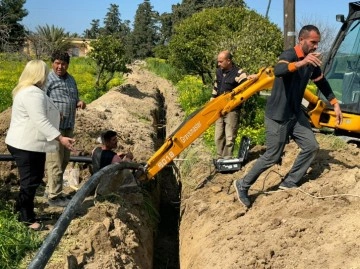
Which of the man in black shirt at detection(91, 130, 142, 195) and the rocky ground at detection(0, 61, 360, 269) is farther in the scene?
the man in black shirt at detection(91, 130, 142, 195)

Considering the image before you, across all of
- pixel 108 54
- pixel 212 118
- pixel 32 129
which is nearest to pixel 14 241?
pixel 32 129

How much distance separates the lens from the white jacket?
4309 mm

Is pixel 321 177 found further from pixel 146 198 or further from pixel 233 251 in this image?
pixel 146 198

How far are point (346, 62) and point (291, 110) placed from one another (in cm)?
242

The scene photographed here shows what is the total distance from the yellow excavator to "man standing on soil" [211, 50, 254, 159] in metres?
0.80

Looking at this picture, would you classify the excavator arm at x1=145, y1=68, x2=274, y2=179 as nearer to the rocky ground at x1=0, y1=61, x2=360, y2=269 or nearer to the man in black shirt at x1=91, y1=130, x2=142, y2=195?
the man in black shirt at x1=91, y1=130, x2=142, y2=195

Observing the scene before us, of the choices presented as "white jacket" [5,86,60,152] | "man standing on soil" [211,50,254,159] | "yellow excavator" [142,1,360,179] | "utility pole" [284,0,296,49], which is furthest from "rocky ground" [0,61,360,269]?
"utility pole" [284,0,296,49]

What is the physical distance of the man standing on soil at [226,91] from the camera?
645cm

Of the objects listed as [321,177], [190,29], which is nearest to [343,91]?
[321,177]

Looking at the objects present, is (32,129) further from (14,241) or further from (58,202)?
(58,202)

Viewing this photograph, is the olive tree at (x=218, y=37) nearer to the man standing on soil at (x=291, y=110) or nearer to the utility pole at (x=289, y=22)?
the utility pole at (x=289, y=22)

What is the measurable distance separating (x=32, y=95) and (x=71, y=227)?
1347 millimetres

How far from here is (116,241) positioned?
4707 millimetres

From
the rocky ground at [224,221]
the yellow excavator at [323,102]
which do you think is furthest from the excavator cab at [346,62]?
the rocky ground at [224,221]
